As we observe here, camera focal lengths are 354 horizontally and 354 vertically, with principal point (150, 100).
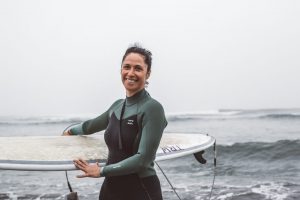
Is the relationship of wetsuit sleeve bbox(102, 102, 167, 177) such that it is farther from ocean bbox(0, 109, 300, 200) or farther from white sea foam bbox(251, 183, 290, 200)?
white sea foam bbox(251, 183, 290, 200)

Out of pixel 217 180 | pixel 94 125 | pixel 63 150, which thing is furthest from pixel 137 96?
pixel 217 180

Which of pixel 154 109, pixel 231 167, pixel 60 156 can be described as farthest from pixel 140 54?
Answer: pixel 231 167

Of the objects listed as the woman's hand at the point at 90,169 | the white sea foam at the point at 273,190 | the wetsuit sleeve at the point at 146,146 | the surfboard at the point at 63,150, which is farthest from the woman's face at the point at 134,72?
the white sea foam at the point at 273,190

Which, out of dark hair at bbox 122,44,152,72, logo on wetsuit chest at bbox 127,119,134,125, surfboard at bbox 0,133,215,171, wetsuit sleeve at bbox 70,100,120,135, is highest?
dark hair at bbox 122,44,152,72

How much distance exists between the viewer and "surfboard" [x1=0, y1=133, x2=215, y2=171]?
2.30 m

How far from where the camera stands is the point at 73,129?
113 inches

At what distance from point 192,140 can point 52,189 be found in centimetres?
535

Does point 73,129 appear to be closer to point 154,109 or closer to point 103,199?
point 103,199

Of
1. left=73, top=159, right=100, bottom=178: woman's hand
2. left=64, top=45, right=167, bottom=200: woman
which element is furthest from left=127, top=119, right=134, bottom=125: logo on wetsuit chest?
left=73, top=159, right=100, bottom=178: woman's hand

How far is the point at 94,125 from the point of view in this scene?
246cm

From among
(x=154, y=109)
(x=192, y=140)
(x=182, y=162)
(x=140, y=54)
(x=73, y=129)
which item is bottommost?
(x=182, y=162)

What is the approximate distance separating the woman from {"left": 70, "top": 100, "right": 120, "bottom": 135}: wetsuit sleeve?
0.28 metres

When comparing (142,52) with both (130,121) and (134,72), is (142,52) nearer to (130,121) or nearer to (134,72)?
(134,72)

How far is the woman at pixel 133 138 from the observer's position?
1741 millimetres
